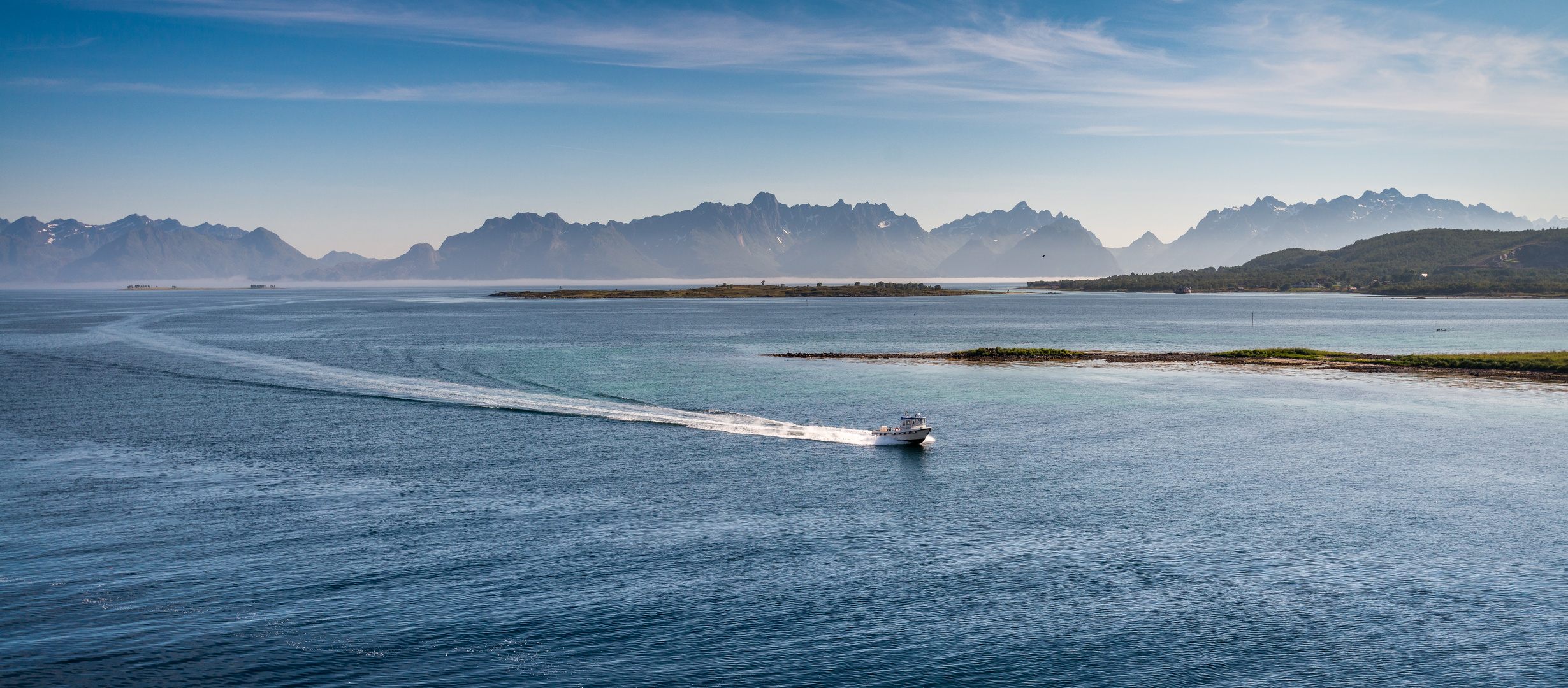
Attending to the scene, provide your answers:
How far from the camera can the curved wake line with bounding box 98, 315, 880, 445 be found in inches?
2603

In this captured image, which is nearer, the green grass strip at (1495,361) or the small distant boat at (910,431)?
the small distant boat at (910,431)

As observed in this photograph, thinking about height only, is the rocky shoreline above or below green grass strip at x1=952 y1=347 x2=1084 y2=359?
below

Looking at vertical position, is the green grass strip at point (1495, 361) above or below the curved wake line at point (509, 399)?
above

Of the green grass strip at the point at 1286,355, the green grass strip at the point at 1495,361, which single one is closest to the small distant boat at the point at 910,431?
the green grass strip at the point at 1286,355

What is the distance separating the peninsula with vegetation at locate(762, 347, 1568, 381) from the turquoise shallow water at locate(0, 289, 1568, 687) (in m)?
13.6

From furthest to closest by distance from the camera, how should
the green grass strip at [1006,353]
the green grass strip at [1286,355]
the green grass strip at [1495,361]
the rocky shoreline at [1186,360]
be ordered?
the green grass strip at [1006,353], the green grass strip at [1286,355], the rocky shoreline at [1186,360], the green grass strip at [1495,361]

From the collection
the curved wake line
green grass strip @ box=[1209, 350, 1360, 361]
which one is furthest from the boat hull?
green grass strip @ box=[1209, 350, 1360, 361]

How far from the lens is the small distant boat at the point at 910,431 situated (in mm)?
60938

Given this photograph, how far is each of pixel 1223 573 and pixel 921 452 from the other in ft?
82.5

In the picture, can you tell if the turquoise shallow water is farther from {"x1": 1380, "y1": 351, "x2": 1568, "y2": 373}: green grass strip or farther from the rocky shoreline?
{"x1": 1380, "y1": 351, "x2": 1568, "y2": 373}: green grass strip

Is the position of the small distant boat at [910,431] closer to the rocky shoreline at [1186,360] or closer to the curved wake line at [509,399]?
the curved wake line at [509,399]

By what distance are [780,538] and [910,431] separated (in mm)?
22363

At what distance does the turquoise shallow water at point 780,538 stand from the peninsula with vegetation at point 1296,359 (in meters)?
13.6

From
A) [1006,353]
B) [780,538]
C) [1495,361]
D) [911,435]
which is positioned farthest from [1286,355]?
[780,538]
